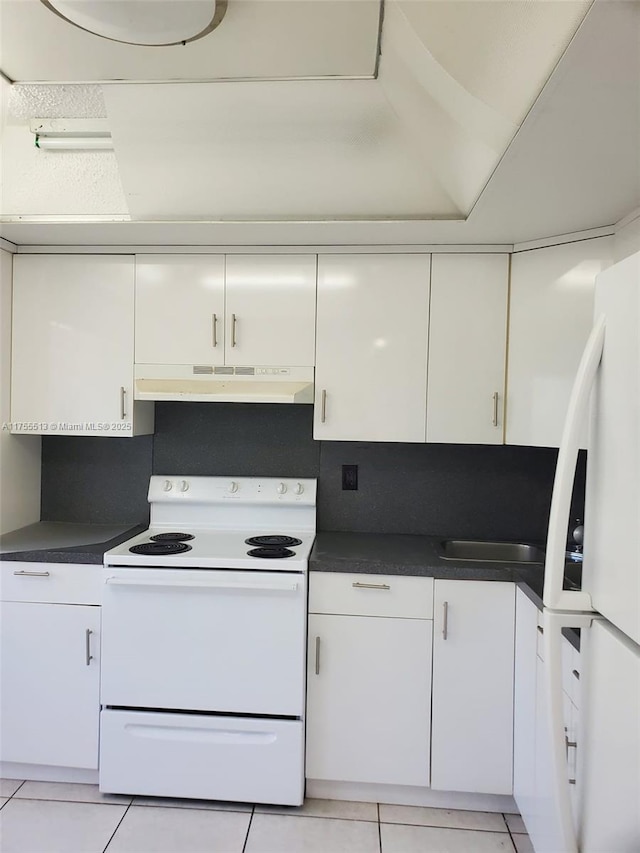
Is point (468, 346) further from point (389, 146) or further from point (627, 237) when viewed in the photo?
point (389, 146)

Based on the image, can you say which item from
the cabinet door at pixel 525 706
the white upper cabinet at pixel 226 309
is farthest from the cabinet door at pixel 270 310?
the cabinet door at pixel 525 706

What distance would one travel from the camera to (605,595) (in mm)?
876

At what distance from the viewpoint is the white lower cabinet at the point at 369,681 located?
2.24m

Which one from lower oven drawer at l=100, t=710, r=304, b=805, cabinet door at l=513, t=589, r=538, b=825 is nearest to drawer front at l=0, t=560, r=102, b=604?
lower oven drawer at l=100, t=710, r=304, b=805

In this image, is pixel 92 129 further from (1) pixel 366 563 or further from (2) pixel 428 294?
(1) pixel 366 563

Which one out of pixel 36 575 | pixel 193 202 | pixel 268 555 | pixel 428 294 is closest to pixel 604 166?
pixel 428 294

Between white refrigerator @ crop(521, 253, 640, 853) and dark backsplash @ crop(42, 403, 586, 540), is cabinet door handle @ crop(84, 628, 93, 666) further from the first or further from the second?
white refrigerator @ crop(521, 253, 640, 853)

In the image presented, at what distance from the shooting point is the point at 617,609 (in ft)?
2.73

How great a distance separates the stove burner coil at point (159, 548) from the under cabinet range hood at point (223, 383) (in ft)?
1.98

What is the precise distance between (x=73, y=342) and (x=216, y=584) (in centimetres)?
126

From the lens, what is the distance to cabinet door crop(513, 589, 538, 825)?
197 cm

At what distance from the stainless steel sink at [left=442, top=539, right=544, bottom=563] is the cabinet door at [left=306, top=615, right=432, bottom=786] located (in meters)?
0.55

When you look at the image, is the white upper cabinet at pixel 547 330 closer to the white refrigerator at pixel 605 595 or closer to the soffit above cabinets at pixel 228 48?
the soffit above cabinets at pixel 228 48

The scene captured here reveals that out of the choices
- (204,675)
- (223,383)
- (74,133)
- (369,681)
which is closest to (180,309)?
(223,383)
